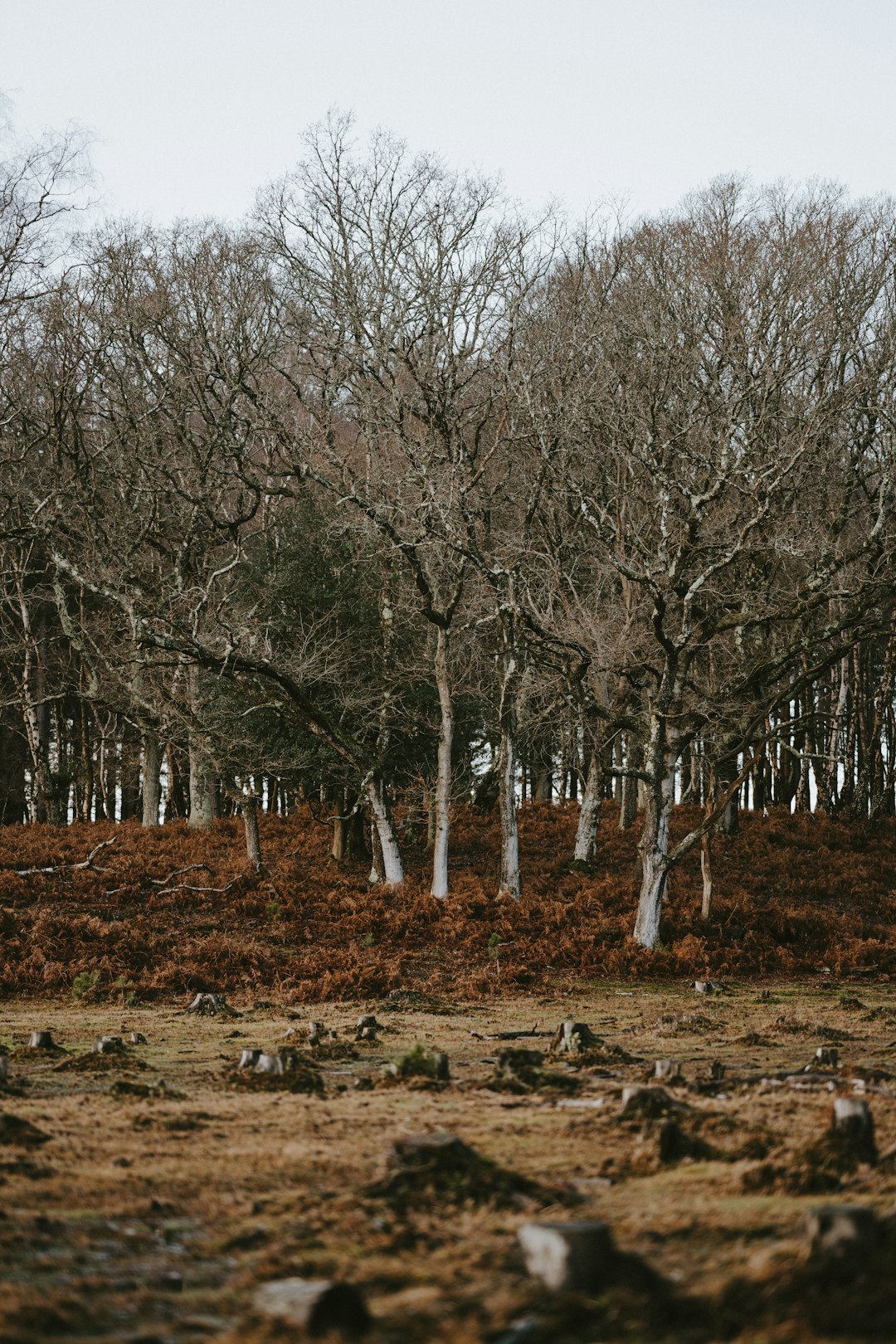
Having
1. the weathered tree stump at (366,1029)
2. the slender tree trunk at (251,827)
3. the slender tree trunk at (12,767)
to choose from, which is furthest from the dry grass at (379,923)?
the slender tree trunk at (12,767)

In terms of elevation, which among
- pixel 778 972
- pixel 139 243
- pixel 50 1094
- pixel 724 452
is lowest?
pixel 778 972

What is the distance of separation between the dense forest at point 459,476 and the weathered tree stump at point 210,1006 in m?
6.84

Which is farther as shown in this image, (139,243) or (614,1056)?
(139,243)

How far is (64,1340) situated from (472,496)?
58.5 feet

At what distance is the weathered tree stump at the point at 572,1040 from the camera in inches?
333

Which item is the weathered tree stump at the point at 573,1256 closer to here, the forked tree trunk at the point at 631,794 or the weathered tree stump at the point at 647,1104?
the weathered tree stump at the point at 647,1104

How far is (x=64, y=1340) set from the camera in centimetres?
264

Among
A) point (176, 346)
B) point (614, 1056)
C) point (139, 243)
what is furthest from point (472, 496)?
point (614, 1056)

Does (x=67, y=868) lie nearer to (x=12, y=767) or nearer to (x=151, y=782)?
(x=151, y=782)

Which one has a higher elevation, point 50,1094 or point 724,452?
point 724,452

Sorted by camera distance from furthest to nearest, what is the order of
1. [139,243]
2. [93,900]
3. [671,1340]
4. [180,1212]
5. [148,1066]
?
[139,243] → [93,900] → [148,1066] → [180,1212] → [671,1340]

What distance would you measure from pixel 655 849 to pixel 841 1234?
14181 millimetres

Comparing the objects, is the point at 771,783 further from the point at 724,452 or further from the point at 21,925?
the point at 21,925

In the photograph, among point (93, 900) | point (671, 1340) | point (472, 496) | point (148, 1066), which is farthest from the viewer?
point (472, 496)
